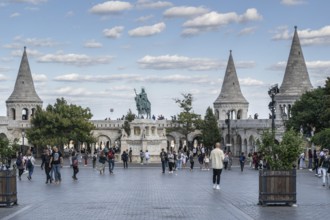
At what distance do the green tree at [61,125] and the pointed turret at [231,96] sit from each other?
904 inches

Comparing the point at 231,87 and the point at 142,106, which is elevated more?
the point at 231,87

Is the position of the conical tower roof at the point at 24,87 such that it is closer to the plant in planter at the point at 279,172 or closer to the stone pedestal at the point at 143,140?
the stone pedestal at the point at 143,140

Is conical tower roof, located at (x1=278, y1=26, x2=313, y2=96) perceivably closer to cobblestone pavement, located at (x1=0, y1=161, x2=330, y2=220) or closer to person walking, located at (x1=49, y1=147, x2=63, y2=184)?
person walking, located at (x1=49, y1=147, x2=63, y2=184)

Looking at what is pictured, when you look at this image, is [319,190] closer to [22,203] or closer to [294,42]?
[22,203]

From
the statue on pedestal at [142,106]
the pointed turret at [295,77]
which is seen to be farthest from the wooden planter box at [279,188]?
the pointed turret at [295,77]

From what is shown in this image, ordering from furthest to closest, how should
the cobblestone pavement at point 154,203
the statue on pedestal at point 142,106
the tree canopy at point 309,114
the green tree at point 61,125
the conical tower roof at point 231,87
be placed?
the conical tower roof at point 231,87 < the green tree at point 61,125 < the statue on pedestal at point 142,106 < the tree canopy at point 309,114 < the cobblestone pavement at point 154,203

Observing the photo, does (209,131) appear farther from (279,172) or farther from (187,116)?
(279,172)

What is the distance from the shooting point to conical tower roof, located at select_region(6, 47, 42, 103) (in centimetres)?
10969

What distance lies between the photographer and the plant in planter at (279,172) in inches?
834

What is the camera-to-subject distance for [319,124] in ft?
233

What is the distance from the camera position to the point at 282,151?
71.7 feet

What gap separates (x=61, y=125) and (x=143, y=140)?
74.9 ft

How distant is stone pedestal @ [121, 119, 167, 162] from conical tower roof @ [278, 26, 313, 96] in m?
21.2

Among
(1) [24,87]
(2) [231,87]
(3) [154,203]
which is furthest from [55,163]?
(2) [231,87]
